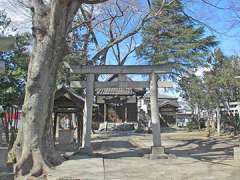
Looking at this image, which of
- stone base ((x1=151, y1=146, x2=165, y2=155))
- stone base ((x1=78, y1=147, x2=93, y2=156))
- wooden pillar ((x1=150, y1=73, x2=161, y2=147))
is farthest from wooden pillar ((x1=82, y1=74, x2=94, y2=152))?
stone base ((x1=151, y1=146, x2=165, y2=155))

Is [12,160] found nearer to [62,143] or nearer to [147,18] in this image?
[62,143]

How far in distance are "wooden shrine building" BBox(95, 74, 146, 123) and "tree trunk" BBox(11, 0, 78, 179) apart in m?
31.0

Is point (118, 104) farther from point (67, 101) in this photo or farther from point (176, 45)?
point (67, 101)

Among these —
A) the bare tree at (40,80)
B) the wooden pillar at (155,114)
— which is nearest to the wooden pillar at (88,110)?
the wooden pillar at (155,114)

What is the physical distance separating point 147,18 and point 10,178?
14716 mm

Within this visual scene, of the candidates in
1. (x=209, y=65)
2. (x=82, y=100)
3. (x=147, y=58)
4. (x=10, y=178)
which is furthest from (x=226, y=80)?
(x=10, y=178)

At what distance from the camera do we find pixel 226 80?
2670 cm

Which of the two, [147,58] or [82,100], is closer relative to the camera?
[82,100]

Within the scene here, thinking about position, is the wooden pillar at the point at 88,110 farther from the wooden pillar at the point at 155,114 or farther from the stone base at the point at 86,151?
the wooden pillar at the point at 155,114

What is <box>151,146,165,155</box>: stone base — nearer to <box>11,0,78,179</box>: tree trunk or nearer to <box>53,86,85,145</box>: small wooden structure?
<box>11,0,78,179</box>: tree trunk

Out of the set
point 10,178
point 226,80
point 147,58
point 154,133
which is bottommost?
point 10,178

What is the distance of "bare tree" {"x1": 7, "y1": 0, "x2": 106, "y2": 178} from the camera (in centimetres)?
1146

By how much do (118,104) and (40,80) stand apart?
33564 mm

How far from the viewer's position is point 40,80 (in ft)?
37.9
